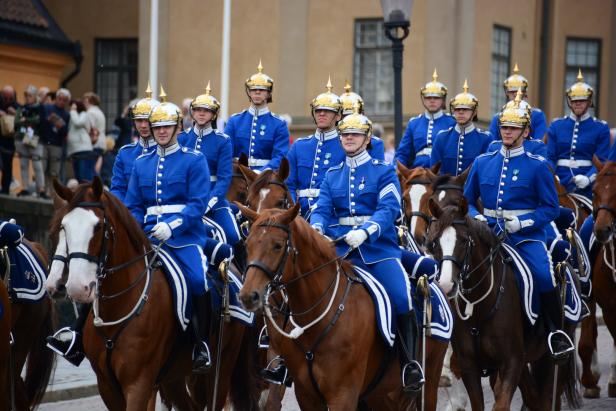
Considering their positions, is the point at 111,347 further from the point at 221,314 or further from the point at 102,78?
the point at 102,78

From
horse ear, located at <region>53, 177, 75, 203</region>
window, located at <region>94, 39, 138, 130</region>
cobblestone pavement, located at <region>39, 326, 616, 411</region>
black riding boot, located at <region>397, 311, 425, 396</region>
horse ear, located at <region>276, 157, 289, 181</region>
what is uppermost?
window, located at <region>94, 39, 138, 130</region>

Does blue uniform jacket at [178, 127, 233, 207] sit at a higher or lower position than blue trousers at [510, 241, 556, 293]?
higher

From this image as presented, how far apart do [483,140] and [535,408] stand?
406 cm

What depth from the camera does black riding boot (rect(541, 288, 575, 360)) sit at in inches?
514

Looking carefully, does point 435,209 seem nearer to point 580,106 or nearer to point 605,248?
point 605,248

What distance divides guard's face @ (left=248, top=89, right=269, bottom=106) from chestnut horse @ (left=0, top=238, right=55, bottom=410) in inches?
134

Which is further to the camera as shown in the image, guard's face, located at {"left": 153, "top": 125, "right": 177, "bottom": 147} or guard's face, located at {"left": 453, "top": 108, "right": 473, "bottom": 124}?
guard's face, located at {"left": 453, "top": 108, "right": 473, "bottom": 124}

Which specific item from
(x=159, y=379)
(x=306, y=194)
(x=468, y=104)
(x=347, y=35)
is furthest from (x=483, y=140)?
(x=347, y=35)

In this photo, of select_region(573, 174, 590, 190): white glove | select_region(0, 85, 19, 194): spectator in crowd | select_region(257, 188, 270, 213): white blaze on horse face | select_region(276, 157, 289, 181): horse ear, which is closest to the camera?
select_region(257, 188, 270, 213): white blaze on horse face

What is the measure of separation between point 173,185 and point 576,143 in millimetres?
7485

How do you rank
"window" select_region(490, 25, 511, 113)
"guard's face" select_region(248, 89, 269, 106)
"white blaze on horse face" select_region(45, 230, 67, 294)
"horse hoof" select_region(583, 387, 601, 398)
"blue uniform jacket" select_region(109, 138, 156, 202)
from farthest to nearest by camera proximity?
"window" select_region(490, 25, 511, 113), "horse hoof" select_region(583, 387, 601, 398), "guard's face" select_region(248, 89, 269, 106), "blue uniform jacket" select_region(109, 138, 156, 202), "white blaze on horse face" select_region(45, 230, 67, 294)

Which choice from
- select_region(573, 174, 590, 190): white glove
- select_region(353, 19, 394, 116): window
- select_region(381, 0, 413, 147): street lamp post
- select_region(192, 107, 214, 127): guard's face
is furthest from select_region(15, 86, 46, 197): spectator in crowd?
select_region(353, 19, 394, 116): window

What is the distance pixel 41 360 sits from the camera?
13.5 m

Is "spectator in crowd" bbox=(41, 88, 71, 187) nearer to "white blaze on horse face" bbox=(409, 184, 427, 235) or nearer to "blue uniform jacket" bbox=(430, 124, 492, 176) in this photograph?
"blue uniform jacket" bbox=(430, 124, 492, 176)
